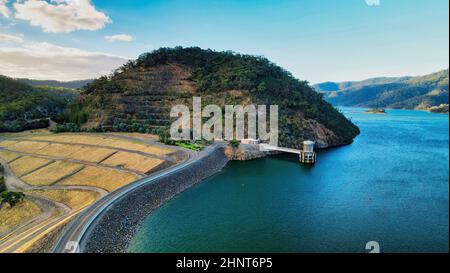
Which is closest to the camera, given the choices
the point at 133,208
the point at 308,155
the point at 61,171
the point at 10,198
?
the point at 133,208

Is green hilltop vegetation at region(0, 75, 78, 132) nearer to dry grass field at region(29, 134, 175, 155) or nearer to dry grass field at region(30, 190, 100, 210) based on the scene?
dry grass field at region(29, 134, 175, 155)

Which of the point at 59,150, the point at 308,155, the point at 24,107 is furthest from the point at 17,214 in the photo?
the point at 24,107

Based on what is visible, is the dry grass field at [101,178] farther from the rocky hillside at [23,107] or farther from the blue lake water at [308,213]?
the rocky hillside at [23,107]

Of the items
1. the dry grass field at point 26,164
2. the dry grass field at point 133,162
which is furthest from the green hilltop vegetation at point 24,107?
the dry grass field at point 133,162

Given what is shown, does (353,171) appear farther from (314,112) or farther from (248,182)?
(314,112)

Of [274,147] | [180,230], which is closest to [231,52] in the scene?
[274,147]

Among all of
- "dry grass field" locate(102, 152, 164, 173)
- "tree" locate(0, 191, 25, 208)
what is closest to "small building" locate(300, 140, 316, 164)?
"dry grass field" locate(102, 152, 164, 173)

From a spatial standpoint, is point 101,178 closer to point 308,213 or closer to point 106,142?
point 106,142
